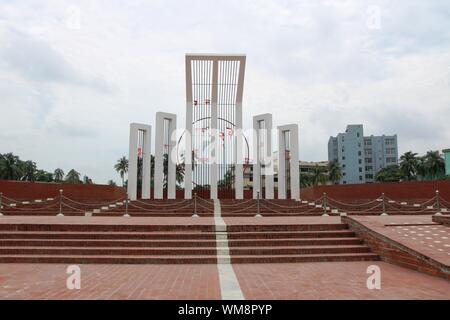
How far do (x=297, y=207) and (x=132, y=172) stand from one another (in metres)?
8.79

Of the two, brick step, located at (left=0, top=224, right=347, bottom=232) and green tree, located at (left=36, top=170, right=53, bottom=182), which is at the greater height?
green tree, located at (left=36, top=170, right=53, bottom=182)

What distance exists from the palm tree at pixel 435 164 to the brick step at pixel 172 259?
49.8m

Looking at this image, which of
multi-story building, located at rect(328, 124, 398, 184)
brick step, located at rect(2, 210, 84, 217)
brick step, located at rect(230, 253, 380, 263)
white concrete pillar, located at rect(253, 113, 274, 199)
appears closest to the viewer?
brick step, located at rect(230, 253, 380, 263)

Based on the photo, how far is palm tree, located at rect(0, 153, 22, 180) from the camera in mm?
45281

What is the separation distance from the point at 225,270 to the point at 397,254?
329 centimetres

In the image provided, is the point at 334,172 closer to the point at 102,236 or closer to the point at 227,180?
the point at 227,180

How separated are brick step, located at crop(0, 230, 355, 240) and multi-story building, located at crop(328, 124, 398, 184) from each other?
72314mm

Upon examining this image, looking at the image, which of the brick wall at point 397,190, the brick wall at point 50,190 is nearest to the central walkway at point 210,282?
the brick wall at point 50,190

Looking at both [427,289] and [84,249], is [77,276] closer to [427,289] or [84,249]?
[84,249]

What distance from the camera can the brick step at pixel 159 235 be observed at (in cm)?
841

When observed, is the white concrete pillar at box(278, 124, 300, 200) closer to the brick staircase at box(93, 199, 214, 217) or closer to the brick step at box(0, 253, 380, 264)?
the brick staircase at box(93, 199, 214, 217)

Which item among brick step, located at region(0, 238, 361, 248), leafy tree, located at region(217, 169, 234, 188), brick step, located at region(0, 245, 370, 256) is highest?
leafy tree, located at region(217, 169, 234, 188)

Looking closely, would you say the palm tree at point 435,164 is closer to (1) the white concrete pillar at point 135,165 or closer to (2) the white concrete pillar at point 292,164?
(2) the white concrete pillar at point 292,164

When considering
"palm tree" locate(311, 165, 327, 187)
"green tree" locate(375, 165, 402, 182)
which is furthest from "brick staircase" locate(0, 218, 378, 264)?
"green tree" locate(375, 165, 402, 182)
